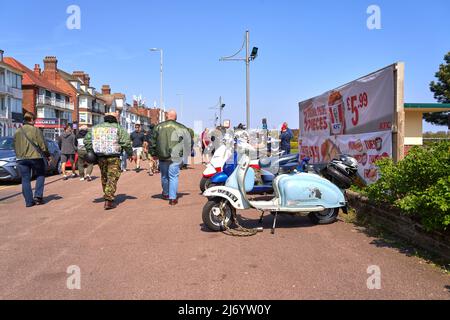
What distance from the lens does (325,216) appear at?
6516 millimetres

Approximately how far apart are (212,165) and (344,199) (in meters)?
3.65

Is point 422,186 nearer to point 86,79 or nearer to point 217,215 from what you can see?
point 217,215

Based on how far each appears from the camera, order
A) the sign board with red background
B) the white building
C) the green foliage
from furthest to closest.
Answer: the white building < the sign board with red background < the green foliage

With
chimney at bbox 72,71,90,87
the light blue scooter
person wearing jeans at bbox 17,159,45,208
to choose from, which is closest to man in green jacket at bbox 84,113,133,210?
person wearing jeans at bbox 17,159,45,208

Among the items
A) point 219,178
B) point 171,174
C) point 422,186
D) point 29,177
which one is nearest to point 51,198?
point 29,177

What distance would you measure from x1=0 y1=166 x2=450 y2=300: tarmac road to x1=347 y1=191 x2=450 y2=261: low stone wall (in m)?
0.31

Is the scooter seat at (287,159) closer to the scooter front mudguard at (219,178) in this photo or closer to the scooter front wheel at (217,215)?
the scooter front mudguard at (219,178)

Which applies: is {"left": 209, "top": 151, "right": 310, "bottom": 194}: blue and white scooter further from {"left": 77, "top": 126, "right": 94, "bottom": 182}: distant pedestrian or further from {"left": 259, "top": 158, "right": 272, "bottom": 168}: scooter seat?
{"left": 77, "top": 126, "right": 94, "bottom": 182}: distant pedestrian

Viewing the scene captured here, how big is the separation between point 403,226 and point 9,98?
53.8 m

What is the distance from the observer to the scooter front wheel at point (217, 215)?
5996 millimetres

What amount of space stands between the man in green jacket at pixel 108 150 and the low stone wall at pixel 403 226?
460cm

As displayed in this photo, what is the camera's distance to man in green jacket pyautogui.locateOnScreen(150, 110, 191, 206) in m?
8.44

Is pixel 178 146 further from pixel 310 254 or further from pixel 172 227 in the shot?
pixel 310 254
